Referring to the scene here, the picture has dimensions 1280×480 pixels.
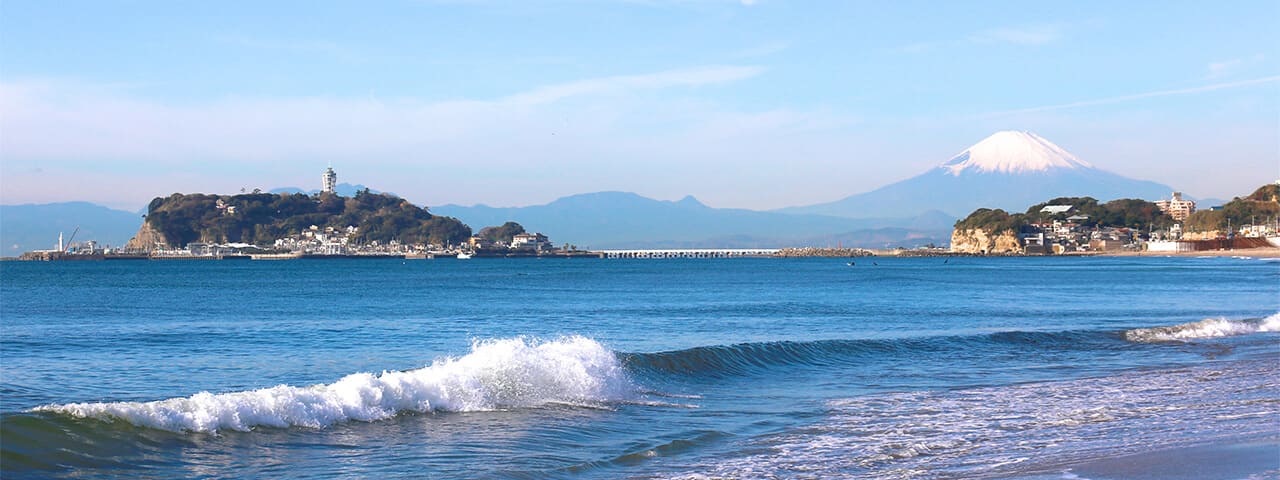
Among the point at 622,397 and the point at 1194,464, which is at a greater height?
the point at 1194,464

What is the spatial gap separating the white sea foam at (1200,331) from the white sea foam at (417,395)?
15.3 metres

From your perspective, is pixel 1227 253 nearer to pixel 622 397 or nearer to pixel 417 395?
pixel 622 397

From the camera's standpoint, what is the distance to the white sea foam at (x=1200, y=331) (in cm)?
2616

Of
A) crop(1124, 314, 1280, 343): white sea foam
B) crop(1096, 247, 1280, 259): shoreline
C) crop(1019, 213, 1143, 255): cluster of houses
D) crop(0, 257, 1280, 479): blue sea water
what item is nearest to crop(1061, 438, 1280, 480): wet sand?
crop(0, 257, 1280, 479): blue sea water

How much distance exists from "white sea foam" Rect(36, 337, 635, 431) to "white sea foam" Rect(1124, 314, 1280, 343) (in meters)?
15.3

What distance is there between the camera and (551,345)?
18.9m

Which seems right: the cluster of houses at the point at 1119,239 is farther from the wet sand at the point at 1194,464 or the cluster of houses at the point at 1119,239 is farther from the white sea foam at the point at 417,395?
the wet sand at the point at 1194,464

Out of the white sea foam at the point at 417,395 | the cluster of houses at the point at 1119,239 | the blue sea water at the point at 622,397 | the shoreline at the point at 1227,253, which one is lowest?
the blue sea water at the point at 622,397

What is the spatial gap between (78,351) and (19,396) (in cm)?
835

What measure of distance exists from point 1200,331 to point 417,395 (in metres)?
21.4

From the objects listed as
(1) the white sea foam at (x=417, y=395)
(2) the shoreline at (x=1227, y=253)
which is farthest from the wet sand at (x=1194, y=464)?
(2) the shoreline at (x=1227, y=253)

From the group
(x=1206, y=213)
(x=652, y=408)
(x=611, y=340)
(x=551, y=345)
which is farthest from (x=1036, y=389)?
(x=1206, y=213)

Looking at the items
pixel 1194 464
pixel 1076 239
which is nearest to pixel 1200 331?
pixel 1194 464

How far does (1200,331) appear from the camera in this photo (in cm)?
2667
